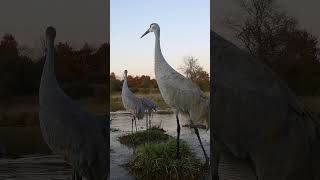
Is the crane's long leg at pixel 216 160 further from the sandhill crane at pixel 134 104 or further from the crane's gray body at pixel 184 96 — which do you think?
the sandhill crane at pixel 134 104

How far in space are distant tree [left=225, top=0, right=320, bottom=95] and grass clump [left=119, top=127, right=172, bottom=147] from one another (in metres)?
0.93

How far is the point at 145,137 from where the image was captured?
4406 millimetres

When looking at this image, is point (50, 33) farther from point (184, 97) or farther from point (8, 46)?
point (184, 97)

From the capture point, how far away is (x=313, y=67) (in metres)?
4.44

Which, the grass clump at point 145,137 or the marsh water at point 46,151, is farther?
the grass clump at point 145,137

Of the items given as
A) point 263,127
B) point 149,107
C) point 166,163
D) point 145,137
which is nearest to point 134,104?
point 149,107

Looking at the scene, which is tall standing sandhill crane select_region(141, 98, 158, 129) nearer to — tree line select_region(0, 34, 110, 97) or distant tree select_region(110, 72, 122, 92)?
distant tree select_region(110, 72, 122, 92)

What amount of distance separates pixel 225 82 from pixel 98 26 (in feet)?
3.51

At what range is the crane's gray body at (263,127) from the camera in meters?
3.96

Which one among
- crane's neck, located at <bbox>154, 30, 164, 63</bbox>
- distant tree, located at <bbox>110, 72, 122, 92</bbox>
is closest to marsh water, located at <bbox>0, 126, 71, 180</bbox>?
distant tree, located at <bbox>110, 72, 122, 92</bbox>

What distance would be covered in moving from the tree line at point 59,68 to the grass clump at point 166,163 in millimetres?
631

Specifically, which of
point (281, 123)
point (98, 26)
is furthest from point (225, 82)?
point (98, 26)

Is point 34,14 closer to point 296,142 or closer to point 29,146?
point 29,146

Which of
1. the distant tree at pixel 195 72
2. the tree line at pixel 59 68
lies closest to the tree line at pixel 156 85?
the distant tree at pixel 195 72
